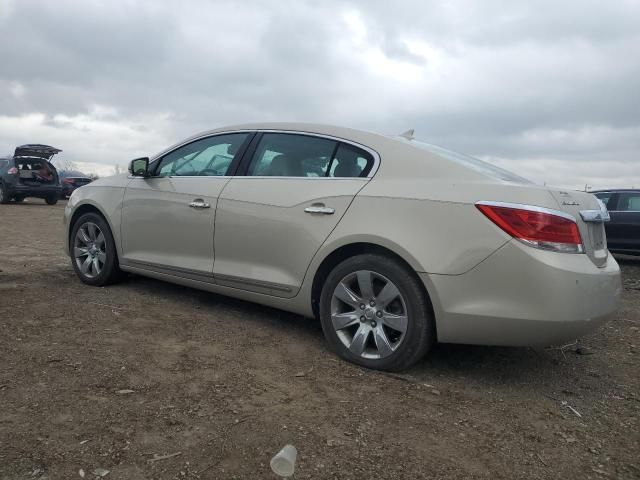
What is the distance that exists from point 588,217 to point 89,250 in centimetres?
412

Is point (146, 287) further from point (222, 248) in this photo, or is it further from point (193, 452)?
point (193, 452)

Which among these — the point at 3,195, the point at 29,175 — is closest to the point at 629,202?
the point at 29,175

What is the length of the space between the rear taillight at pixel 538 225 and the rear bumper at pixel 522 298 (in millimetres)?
47

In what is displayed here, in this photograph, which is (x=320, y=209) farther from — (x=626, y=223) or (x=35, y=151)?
(x=35, y=151)

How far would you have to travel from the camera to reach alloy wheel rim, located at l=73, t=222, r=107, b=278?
4887mm

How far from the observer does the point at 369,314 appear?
3205 millimetres

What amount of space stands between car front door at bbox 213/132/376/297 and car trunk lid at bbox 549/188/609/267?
1.13m

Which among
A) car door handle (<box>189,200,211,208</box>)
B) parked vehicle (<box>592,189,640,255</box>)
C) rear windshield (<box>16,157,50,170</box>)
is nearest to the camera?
car door handle (<box>189,200,211,208</box>)

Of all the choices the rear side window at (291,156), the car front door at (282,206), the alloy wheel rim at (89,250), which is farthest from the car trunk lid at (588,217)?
the alloy wheel rim at (89,250)

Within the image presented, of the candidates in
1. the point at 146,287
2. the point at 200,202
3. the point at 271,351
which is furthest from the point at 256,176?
the point at 146,287

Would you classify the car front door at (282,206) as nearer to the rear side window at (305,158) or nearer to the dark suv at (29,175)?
the rear side window at (305,158)

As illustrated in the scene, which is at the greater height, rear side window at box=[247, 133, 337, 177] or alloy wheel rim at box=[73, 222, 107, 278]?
rear side window at box=[247, 133, 337, 177]

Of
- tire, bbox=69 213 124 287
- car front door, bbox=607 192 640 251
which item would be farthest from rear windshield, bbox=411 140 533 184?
car front door, bbox=607 192 640 251

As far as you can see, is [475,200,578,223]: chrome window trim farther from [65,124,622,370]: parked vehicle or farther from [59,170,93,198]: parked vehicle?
[59,170,93,198]: parked vehicle
